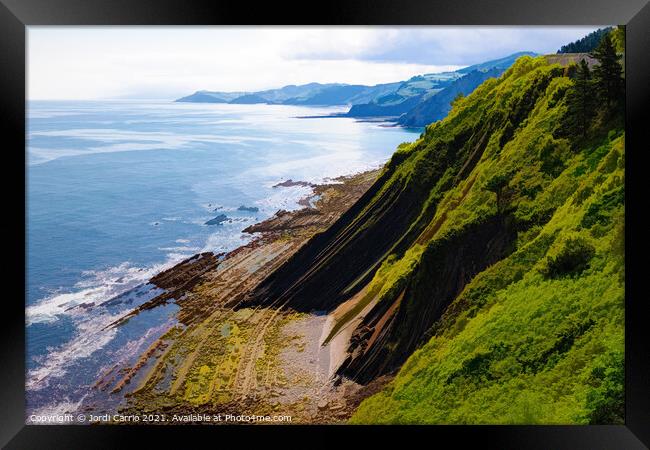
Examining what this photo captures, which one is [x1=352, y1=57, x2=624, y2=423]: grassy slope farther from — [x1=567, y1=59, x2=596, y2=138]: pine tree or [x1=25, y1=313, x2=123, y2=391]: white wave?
[x1=25, y1=313, x2=123, y2=391]: white wave

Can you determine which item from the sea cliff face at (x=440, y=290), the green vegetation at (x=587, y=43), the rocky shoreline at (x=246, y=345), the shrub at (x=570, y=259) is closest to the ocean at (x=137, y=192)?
the rocky shoreline at (x=246, y=345)

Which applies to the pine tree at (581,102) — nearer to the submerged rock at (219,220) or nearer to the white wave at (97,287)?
the submerged rock at (219,220)

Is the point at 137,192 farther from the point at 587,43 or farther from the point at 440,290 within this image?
the point at 587,43

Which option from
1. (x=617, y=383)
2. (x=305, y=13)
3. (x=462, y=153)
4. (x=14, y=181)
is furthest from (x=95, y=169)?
(x=617, y=383)

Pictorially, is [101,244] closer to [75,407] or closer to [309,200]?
[75,407]

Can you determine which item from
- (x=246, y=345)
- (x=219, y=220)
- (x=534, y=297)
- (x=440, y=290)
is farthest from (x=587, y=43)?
(x=246, y=345)

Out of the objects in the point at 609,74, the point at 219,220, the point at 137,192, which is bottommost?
the point at 219,220
